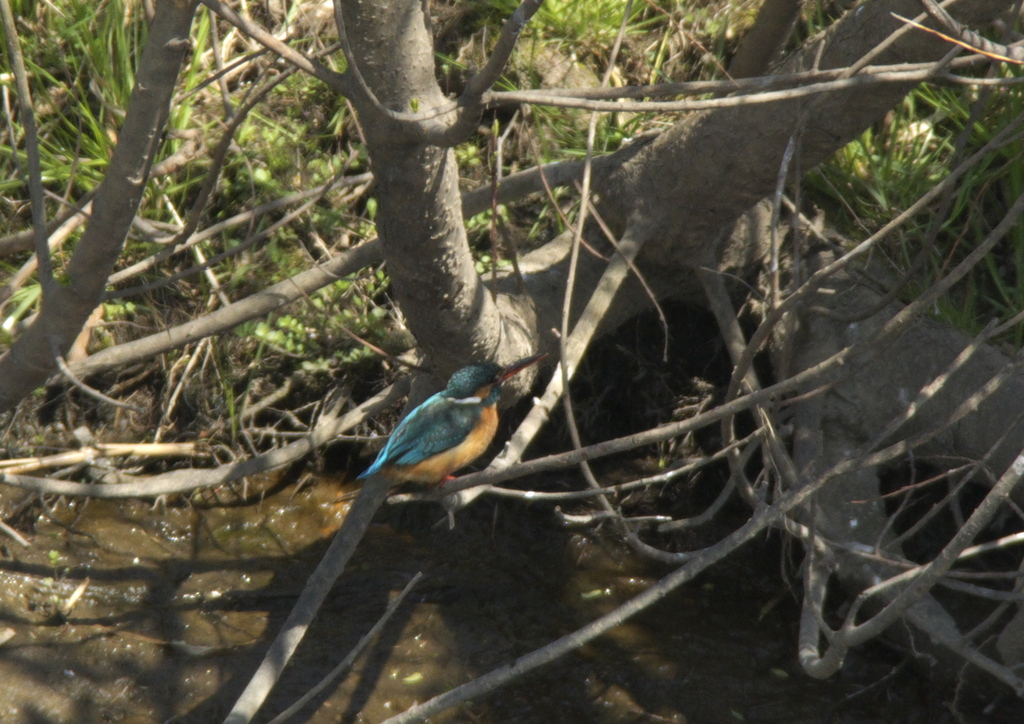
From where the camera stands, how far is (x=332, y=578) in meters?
2.73

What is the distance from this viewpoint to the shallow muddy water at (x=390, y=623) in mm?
3182

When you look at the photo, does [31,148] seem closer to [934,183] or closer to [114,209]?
[114,209]

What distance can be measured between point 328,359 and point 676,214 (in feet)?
5.46

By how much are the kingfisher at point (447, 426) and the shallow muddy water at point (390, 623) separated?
2.16 ft

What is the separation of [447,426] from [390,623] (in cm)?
93

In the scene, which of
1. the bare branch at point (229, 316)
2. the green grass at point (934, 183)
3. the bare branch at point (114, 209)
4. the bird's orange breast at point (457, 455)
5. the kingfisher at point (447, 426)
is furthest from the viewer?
the green grass at point (934, 183)

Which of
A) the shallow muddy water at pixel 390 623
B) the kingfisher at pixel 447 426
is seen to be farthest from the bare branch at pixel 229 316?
the shallow muddy water at pixel 390 623

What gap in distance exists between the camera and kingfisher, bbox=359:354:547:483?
3.16 metres

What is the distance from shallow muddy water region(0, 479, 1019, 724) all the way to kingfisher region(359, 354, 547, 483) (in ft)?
2.16

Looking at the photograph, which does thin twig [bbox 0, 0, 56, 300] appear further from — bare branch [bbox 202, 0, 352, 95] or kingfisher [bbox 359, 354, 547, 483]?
kingfisher [bbox 359, 354, 547, 483]

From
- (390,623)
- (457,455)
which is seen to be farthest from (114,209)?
(390,623)

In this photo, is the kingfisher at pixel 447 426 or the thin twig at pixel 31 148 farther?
the kingfisher at pixel 447 426

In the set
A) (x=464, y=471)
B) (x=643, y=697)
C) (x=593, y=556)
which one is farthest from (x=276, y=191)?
(x=643, y=697)

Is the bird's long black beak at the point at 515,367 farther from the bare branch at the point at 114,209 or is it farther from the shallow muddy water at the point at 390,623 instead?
the bare branch at the point at 114,209
